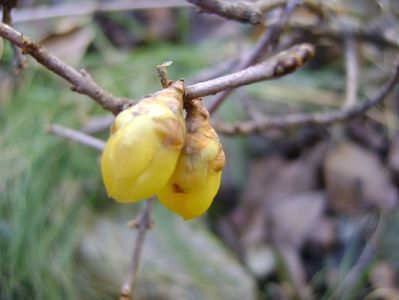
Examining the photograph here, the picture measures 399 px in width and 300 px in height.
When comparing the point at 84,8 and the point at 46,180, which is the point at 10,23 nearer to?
the point at 46,180

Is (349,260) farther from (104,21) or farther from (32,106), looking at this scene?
(104,21)

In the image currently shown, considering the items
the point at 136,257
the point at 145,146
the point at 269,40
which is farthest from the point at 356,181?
the point at 145,146

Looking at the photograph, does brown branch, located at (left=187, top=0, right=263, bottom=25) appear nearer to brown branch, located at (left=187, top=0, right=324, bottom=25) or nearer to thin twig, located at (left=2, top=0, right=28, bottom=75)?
brown branch, located at (left=187, top=0, right=324, bottom=25)

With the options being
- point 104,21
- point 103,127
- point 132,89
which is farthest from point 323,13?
point 104,21

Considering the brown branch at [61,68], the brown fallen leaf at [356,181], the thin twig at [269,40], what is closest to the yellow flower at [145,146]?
the brown branch at [61,68]

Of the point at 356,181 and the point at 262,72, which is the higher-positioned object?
the point at 262,72

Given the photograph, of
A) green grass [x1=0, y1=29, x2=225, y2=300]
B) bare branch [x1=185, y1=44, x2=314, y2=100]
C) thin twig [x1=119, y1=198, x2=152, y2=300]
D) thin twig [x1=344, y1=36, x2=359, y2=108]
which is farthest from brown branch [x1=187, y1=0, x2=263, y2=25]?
green grass [x1=0, y1=29, x2=225, y2=300]

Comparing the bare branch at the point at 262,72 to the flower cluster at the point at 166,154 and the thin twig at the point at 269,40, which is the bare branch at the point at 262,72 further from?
the thin twig at the point at 269,40
